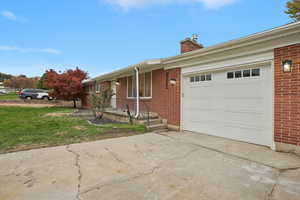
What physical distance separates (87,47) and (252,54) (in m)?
15.4

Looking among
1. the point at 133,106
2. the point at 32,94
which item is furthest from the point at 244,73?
the point at 32,94

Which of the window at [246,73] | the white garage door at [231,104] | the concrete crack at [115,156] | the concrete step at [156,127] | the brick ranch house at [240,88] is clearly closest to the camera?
the concrete crack at [115,156]

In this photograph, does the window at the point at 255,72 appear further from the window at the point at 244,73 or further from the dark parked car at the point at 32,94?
the dark parked car at the point at 32,94

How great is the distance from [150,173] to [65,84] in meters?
15.1

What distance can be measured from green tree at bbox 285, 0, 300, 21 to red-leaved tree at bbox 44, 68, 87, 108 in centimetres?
1752

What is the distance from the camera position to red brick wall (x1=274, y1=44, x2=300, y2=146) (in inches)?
141

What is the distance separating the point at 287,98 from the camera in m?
3.72

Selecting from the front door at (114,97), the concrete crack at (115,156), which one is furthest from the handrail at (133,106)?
the concrete crack at (115,156)

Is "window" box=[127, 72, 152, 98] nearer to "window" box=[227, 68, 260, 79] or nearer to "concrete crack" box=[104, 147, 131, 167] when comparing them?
"window" box=[227, 68, 260, 79]

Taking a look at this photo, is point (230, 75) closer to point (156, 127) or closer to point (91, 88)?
point (156, 127)

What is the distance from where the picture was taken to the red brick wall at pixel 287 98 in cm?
357

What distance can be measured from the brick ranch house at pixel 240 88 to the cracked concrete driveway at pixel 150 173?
2.22 feet

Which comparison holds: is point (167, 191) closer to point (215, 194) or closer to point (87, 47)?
point (215, 194)

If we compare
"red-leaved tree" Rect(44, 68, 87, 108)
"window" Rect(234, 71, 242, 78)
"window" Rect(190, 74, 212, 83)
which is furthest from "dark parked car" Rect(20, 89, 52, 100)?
"window" Rect(234, 71, 242, 78)
